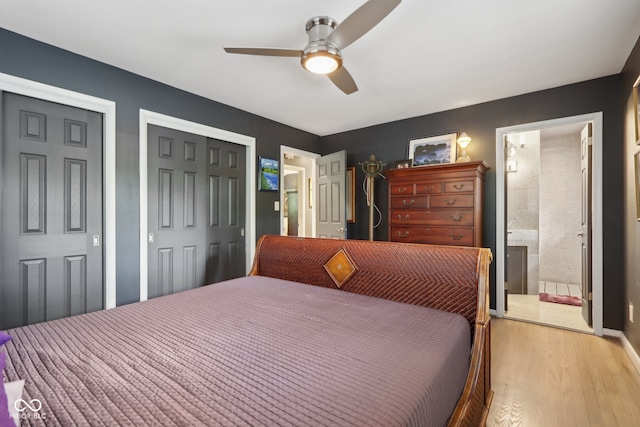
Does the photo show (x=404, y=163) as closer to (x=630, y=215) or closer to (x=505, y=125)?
(x=505, y=125)

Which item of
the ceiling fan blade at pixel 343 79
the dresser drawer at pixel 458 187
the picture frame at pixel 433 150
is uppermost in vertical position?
the ceiling fan blade at pixel 343 79

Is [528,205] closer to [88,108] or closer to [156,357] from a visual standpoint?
[156,357]

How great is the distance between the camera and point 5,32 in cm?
211

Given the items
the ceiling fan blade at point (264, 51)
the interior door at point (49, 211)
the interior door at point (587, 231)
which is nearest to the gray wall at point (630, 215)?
the interior door at point (587, 231)

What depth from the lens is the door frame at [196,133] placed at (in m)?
2.81

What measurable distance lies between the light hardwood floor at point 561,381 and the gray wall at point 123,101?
3.07 metres

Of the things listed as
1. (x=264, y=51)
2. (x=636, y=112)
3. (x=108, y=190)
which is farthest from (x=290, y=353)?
(x=636, y=112)

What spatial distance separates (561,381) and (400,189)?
2.19 metres

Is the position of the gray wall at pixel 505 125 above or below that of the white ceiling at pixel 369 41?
below

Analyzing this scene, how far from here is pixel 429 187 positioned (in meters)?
3.28

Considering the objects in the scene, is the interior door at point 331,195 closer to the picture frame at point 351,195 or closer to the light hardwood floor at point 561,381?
the picture frame at point 351,195

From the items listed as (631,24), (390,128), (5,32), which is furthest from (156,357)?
(390,128)

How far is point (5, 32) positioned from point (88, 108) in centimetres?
64

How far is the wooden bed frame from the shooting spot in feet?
4.47
